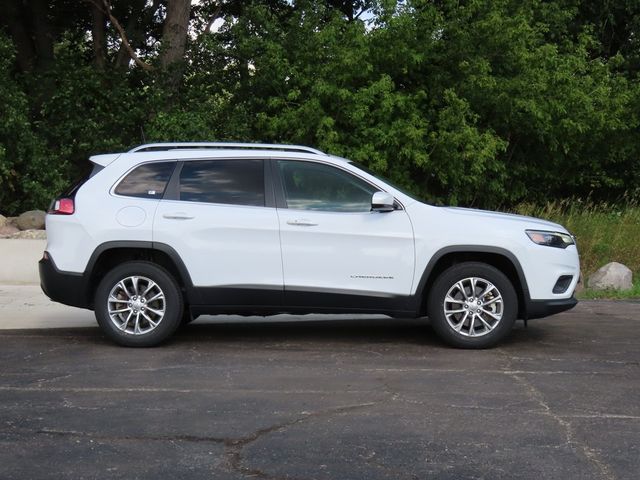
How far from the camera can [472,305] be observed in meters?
8.53

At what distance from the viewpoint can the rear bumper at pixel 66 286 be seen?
8.64m

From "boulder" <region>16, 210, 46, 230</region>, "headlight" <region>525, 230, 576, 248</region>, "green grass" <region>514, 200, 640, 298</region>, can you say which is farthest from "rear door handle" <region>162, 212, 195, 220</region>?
"boulder" <region>16, 210, 46, 230</region>

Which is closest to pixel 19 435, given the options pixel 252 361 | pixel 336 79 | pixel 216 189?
pixel 252 361

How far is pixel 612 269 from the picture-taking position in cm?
1323

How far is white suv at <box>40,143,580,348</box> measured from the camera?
27.9ft

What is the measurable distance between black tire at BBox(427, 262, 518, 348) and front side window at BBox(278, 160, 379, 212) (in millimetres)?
1007

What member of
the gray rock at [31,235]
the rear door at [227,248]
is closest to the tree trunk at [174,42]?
the gray rock at [31,235]

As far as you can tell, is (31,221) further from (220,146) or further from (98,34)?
(220,146)

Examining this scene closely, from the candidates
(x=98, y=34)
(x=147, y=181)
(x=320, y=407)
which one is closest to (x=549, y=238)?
(x=320, y=407)

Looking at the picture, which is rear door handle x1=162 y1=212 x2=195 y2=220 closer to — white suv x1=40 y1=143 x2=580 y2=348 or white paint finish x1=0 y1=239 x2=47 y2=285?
white suv x1=40 y1=143 x2=580 y2=348

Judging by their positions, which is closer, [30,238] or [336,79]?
[30,238]

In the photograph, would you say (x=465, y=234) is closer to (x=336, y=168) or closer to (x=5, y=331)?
(x=336, y=168)

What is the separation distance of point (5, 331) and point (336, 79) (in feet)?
27.5

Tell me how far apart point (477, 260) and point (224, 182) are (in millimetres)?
2470
